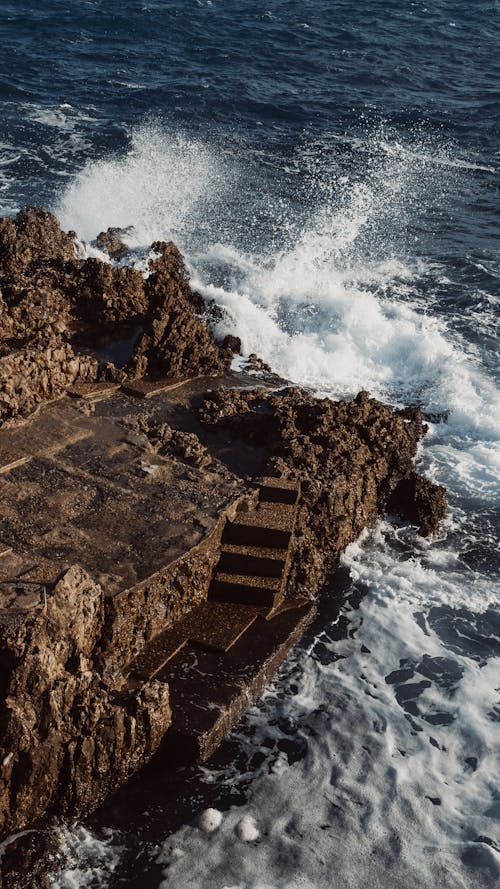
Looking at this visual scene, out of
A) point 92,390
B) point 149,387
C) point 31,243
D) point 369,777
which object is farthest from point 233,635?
point 31,243

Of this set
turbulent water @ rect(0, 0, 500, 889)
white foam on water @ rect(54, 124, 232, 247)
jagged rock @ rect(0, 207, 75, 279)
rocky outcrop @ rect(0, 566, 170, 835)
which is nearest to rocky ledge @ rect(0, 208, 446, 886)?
rocky outcrop @ rect(0, 566, 170, 835)

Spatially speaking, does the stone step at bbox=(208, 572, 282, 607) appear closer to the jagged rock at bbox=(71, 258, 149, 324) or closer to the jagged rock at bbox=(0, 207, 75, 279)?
the jagged rock at bbox=(71, 258, 149, 324)

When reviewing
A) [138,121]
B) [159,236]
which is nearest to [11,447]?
[159,236]

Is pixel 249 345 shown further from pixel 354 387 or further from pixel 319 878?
pixel 319 878

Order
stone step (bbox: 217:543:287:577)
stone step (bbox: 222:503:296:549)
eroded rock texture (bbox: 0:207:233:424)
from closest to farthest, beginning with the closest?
stone step (bbox: 217:543:287:577)
stone step (bbox: 222:503:296:549)
eroded rock texture (bbox: 0:207:233:424)

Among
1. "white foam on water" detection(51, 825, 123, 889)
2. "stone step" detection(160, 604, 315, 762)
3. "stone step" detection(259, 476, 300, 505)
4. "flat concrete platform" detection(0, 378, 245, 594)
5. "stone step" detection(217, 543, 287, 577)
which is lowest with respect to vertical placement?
"white foam on water" detection(51, 825, 123, 889)

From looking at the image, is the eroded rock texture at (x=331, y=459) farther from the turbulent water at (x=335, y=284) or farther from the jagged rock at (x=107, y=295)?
the jagged rock at (x=107, y=295)
